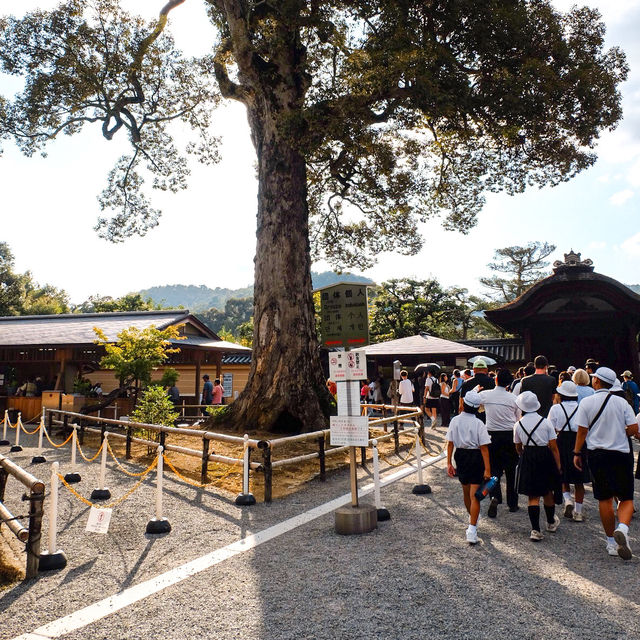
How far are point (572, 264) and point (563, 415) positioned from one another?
15399 millimetres

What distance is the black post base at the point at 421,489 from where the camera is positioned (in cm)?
750

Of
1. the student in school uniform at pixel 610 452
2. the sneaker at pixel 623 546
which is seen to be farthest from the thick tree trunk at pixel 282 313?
the sneaker at pixel 623 546

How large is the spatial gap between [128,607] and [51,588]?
927 mm

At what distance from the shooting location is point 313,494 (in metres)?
7.74

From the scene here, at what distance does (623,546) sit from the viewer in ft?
15.0

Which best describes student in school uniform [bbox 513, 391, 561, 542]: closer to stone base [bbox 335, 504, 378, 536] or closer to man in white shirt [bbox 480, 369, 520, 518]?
man in white shirt [bbox 480, 369, 520, 518]

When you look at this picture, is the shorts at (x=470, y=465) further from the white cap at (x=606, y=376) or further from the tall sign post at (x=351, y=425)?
the white cap at (x=606, y=376)

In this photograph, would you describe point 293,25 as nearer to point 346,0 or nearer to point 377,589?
point 346,0

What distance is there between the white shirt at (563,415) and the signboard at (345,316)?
110 inches

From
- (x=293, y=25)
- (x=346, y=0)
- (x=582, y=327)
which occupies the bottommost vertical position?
(x=582, y=327)

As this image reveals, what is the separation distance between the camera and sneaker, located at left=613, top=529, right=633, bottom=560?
4578mm

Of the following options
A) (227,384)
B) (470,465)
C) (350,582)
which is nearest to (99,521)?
(350,582)

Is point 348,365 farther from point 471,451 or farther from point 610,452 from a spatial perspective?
point 610,452

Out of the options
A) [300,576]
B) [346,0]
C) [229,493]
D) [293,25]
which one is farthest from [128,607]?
[346,0]
